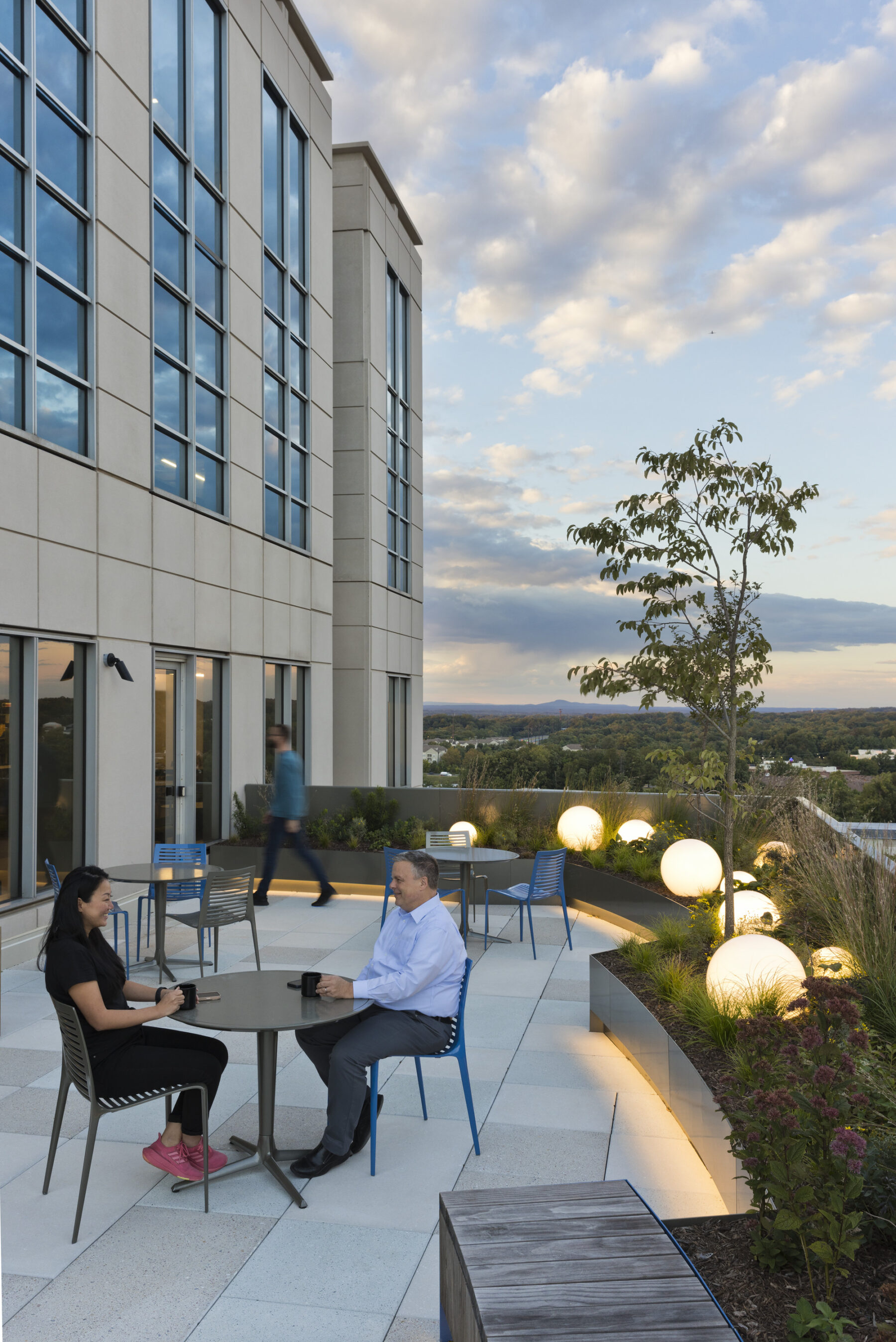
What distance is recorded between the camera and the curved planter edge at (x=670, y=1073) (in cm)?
367

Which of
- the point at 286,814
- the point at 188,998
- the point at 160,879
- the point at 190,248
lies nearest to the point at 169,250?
the point at 190,248

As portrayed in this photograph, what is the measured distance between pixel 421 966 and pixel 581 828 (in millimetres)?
6400

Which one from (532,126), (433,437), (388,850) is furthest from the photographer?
(433,437)

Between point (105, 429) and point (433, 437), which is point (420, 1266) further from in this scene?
point (433, 437)

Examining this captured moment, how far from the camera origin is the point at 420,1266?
3246 mm

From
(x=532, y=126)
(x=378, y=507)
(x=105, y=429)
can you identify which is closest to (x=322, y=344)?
(x=378, y=507)

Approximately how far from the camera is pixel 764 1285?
2543 millimetres

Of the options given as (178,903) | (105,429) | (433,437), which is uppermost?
(433,437)

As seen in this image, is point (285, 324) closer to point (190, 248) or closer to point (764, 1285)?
point (190, 248)

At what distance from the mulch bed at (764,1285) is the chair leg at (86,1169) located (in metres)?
2.18

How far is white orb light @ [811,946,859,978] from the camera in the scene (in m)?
4.72

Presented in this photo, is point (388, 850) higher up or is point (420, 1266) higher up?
point (388, 850)

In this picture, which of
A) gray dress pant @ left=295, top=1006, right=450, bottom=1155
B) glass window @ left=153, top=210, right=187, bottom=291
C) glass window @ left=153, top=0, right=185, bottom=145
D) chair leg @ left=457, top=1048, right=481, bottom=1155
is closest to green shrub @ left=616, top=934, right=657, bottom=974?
chair leg @ left=457, top=1048, right=481, bottom=1155

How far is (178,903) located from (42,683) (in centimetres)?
339
